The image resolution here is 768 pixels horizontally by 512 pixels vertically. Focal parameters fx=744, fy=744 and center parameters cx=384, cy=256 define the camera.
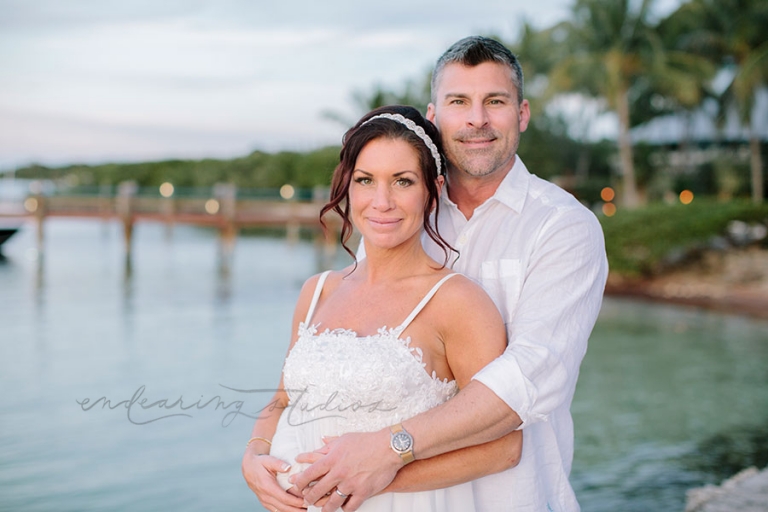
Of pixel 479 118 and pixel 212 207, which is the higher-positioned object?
pixel 479 118

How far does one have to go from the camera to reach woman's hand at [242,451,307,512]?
208 cm

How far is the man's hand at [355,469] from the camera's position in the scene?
1854 mm

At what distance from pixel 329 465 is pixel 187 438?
7.13m

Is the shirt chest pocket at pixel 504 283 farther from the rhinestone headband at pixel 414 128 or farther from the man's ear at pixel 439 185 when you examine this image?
the rhinestone headband at pixel 414 128

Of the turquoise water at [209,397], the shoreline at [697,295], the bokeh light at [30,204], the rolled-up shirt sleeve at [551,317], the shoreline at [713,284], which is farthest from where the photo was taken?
the bokeh light at [30,204]

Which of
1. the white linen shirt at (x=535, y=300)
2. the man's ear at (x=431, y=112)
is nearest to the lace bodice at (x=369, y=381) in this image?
the white linen shirt at (x=535, y=300)

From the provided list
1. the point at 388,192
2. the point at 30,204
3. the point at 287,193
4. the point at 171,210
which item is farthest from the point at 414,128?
the point at 30,204

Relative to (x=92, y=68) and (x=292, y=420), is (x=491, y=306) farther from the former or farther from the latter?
(x=92, y=68)

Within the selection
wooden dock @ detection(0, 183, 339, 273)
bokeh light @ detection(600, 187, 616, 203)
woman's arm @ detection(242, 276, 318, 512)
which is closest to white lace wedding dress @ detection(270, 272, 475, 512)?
woman's arm @ detection(242, 276, 318, 512)

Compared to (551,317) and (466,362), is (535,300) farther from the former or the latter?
(466,362)

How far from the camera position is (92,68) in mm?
32219

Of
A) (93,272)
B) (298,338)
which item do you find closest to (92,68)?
(93,272)

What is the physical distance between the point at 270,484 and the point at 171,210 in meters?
26.5

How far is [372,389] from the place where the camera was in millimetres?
2000
